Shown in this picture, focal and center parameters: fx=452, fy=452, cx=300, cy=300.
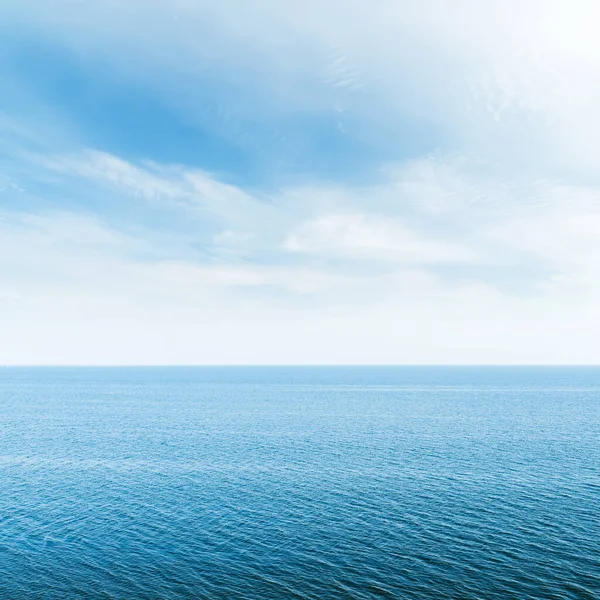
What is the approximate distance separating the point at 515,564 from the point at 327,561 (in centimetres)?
1962

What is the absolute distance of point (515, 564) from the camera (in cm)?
4722

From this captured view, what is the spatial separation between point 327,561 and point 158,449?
64055mm

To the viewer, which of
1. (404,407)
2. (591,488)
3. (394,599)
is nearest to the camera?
(394,599)

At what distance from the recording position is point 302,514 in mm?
61688

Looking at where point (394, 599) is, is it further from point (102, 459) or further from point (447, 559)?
point (102, 459)

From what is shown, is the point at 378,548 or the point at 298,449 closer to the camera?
the point at 378,548

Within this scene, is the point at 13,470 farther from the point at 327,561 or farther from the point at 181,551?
the point at 327,561

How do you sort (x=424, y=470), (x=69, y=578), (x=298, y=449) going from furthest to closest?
1. (x=298, y=449)
2. (x=424, y=470)
3. (x=69, y=578)

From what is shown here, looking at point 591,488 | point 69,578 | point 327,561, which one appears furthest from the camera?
point 591,488

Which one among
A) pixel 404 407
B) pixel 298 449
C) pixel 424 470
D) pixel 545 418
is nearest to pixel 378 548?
pixel 424 470

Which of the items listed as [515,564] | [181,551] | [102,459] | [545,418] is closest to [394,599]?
[515,564]

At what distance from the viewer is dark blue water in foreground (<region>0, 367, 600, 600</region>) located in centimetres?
4497

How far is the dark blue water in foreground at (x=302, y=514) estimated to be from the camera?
148ft

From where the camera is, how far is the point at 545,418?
5748 inches
